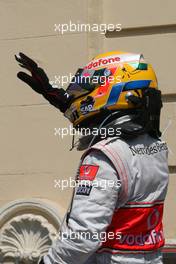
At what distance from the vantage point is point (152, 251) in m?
2.51

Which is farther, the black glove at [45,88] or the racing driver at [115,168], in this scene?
the black glove at [45,88]

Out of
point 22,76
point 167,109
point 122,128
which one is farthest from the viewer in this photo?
point 167,109

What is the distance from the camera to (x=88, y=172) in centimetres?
239

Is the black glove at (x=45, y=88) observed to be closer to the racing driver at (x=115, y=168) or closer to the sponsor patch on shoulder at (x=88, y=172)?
the racing driver at (x=115, y=168)

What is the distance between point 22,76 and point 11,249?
72.9 inches

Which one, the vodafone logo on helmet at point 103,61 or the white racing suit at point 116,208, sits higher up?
the vodafone logo on helmet at point 103,61

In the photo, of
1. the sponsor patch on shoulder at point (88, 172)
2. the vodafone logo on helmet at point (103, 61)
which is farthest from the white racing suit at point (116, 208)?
the vodafone logo on helmet at point (103, 61)

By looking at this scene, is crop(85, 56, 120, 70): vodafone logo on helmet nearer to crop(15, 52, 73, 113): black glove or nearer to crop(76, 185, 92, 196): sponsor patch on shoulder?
crop(15, 52, 73, 113): black glove

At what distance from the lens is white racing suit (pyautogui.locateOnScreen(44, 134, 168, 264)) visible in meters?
2.30

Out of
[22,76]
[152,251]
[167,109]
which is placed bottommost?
[152,251]

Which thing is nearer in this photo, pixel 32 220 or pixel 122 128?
pixel 122 128

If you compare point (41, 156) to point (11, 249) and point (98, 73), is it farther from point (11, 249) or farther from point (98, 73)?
point (98, 73)

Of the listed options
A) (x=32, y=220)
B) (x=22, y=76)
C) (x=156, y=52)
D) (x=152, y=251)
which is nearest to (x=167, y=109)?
(x=156, y=52)

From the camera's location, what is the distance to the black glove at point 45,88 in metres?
2.76
